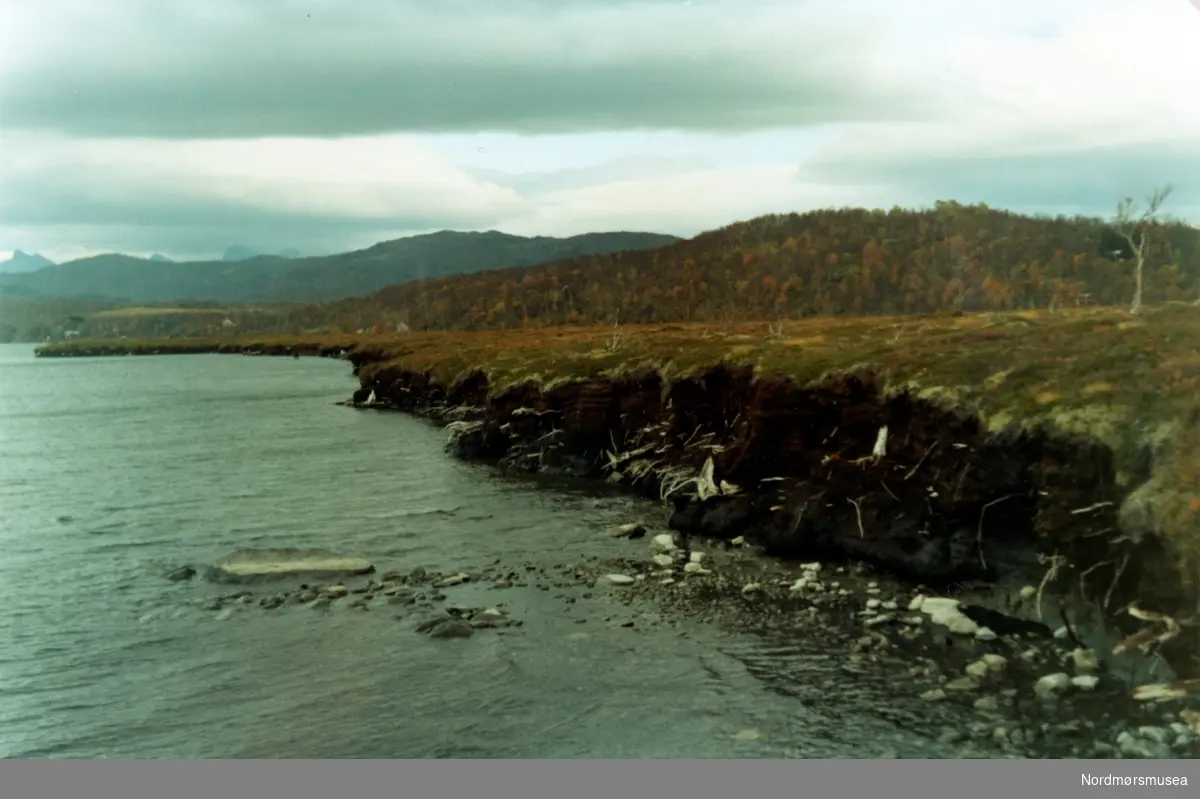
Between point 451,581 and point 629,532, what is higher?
point 629,532

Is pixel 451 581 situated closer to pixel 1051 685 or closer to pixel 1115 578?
pixel 1051 685

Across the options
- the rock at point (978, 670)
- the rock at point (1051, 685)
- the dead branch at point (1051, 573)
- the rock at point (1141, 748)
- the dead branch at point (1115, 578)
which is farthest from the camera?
the dead branch at point (1051, 573)

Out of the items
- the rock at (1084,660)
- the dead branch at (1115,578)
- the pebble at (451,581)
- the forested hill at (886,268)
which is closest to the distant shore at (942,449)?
the dead branch at (1115,578)

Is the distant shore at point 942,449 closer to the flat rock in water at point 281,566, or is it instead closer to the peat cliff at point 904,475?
the peat cliff at point 904,475

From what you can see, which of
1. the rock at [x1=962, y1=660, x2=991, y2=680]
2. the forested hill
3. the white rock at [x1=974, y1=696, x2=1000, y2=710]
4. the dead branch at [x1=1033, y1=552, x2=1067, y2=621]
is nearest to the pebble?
the rock at [x1=962, y1=660, x2=991, y2=680]

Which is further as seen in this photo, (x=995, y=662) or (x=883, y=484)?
(x=883, y=484)

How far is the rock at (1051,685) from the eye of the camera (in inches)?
643

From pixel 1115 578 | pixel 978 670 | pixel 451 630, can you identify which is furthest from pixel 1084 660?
pixel 451 630

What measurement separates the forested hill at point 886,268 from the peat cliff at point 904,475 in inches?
325

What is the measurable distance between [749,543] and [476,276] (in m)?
168

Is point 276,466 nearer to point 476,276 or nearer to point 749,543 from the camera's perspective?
point 749,543

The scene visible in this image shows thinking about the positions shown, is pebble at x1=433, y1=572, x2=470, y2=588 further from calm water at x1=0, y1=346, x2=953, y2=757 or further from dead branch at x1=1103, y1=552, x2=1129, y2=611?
dead branch at x1=1103, y1=552, x2=1129, y2=611

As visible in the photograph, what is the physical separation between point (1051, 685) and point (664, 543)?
45.9 feet

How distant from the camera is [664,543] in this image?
28.9 metres
